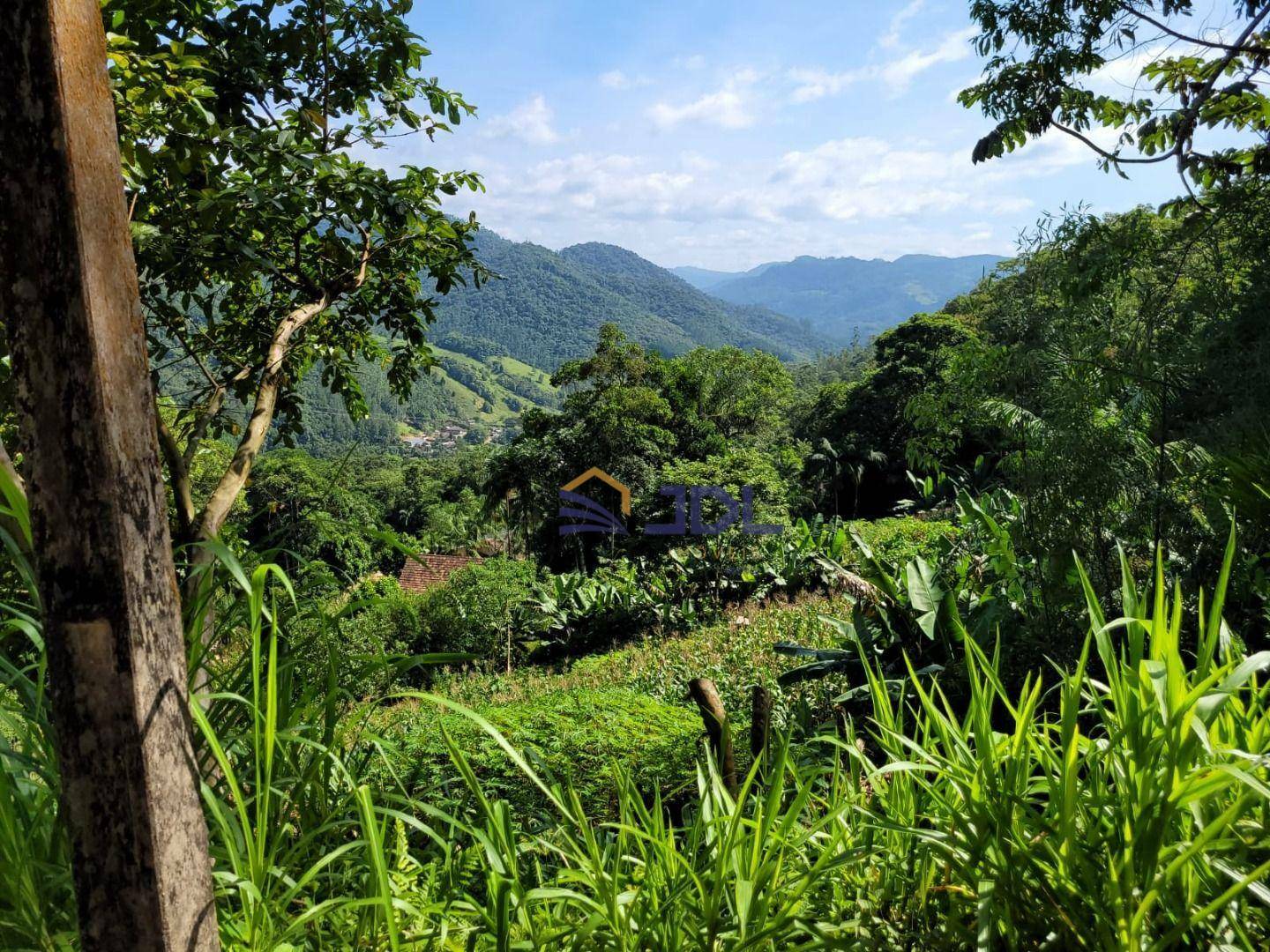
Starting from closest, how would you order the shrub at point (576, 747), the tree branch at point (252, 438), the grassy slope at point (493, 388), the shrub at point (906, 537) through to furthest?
the tree branch at point (252, 438)
the shrub at point (576, 747)
the shrub at point (906, 537)
the grassy slope at point (493, 388)

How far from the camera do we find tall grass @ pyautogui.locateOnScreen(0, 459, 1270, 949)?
91 cm

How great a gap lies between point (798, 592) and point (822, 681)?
587 centimetres

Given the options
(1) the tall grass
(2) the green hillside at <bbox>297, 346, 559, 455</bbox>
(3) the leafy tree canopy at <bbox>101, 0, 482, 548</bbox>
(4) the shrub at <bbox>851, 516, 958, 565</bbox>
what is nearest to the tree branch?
(3) the leafy tree canopy at <bbox>101, 0, 482, 548</bbox>

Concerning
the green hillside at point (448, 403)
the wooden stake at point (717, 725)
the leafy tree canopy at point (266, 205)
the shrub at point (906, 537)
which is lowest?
the shrub at point (906, 537)

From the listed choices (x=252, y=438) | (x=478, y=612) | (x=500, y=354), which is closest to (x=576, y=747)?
(x=252, y=438)

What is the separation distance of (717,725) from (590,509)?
18.1 metres

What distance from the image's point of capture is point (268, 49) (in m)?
2.57

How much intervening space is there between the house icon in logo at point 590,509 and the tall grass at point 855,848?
59.0 ft

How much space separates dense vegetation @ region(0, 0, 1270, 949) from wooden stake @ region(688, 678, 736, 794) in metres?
0.01

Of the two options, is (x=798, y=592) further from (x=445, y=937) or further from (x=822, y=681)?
(x=445, y=937)

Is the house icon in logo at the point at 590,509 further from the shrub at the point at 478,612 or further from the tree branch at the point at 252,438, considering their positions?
the tree branch at the point at 252,438

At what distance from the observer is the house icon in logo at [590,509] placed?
63.7ft

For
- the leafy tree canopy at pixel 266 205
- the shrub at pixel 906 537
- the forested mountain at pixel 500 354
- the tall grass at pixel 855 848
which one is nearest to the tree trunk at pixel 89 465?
the tall grass at pixel 855 848

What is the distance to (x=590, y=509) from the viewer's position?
19891 mm
